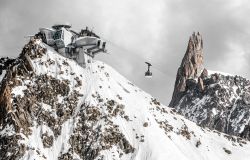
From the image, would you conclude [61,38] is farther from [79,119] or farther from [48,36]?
[79,119]

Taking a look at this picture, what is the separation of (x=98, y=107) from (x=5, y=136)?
32101 millimetres

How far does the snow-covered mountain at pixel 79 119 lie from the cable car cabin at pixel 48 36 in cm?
390

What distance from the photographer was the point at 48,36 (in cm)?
16212

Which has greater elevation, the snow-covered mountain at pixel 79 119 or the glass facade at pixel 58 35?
the glass facade at pixel 58 35

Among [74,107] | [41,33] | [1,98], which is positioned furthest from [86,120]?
[41,33]

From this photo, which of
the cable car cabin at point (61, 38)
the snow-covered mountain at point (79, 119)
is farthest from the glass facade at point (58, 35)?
the snow-covered mountain at point (79, 119)

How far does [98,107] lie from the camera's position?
146 meters

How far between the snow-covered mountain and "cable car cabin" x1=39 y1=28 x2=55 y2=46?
390 cm

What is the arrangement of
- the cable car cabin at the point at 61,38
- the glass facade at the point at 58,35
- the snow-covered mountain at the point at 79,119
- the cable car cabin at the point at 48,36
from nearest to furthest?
the snow-covered mountain at the point at 79,119 < the cable car cabin at the point at 61,38 < the glass facade at the point at 58,35 < the cable car cabin at the point at 48,36

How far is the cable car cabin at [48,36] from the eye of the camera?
161375mm

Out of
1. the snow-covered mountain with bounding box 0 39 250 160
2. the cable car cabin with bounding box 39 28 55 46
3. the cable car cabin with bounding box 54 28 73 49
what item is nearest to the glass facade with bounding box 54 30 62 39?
the cable car cabin with bounding box 54 28 73 49

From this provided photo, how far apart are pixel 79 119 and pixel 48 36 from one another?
36.0 meters

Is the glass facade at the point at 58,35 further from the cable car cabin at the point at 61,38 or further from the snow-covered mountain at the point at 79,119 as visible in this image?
the snow-covered mountain at the point at 79,119

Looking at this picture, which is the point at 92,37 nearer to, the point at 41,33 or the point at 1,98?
the point at 41,33
